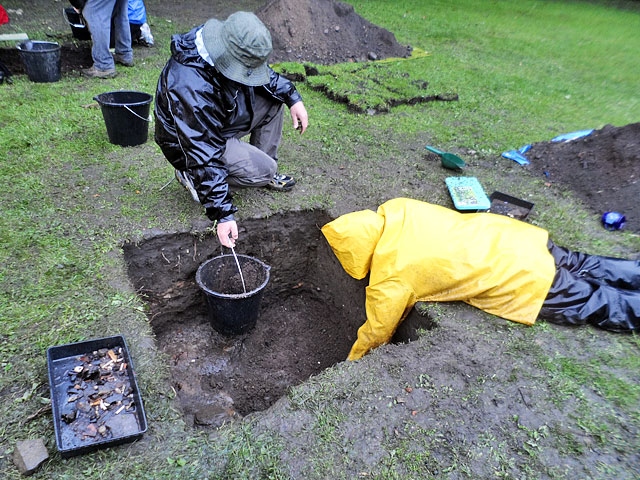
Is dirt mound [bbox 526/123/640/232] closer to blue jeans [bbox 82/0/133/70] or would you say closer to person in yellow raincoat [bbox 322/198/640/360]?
person in yellow raincoat [bbox 322/198/640/360]

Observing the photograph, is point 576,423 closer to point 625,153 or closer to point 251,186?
point 251,186

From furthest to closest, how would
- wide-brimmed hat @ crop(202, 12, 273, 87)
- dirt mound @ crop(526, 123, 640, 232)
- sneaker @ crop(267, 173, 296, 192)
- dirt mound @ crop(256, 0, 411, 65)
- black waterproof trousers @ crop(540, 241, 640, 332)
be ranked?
dirt mound @ crop(256, 0, 411, 65), dirt mound @ crop(526, 123, 640, 232), sneaker @ crop(267, 173, 296, 192), black waterproof trousers @ crop(540, 241, 640, 332), wide-brimmed hat @ crop(202, 12, 273, 87)

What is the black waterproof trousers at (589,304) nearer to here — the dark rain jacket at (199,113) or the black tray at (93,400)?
the dark rain jacket at (199,113)

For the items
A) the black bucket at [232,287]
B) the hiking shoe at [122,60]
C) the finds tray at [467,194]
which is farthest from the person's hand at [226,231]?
the hiking shoe at [122,60]

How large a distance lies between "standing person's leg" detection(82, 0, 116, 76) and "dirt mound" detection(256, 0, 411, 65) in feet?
7.89

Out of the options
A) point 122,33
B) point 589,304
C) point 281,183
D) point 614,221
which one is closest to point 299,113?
point 281,183

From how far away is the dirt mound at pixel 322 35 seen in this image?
7.22 m

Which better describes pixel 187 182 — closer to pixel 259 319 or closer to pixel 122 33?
pixel 259 319

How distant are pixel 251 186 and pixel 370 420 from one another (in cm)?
206

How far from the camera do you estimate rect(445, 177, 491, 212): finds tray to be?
3820mm

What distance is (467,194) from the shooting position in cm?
397

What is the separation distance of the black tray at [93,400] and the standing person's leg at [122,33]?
196 inches

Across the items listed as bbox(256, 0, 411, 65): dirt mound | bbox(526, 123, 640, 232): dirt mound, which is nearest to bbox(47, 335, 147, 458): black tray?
bbox(526, 123, 640, 232): dirt mound

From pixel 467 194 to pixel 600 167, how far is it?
1.72m
